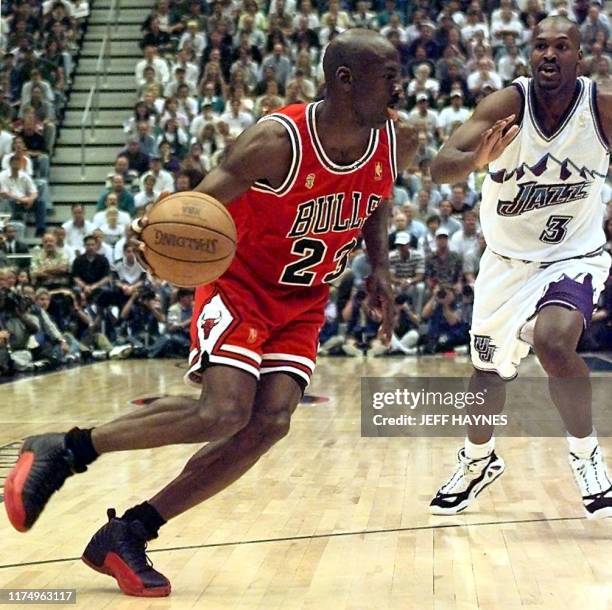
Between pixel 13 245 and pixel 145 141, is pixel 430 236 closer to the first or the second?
pixel 145 141

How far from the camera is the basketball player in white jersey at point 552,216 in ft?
17.0

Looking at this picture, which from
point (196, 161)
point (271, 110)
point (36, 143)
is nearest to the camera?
point (271, 110)

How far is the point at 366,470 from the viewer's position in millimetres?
6812

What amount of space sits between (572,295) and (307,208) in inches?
57.3

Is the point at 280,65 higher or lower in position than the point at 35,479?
higher

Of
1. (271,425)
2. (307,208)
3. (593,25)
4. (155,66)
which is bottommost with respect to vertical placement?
(271,425)

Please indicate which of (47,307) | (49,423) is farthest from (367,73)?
(47,307)

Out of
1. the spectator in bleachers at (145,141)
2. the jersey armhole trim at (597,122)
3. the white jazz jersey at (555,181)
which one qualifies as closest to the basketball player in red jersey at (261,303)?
the white jazz jersey at (555,181)

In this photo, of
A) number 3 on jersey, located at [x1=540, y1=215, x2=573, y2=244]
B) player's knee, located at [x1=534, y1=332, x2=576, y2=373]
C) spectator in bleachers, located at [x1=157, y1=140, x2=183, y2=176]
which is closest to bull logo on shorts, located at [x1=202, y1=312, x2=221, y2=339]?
player's knee, located at [x1=534, y1=332, x2=576, y2=373]

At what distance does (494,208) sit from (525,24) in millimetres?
13312

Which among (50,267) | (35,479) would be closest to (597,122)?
(35,479)

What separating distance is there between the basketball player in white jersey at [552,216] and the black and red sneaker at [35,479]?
6.51 feet

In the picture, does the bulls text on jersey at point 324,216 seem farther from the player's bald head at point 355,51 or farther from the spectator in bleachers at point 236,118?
the spectator in bleachers at point 236,118

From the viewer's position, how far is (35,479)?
13.3 feet
